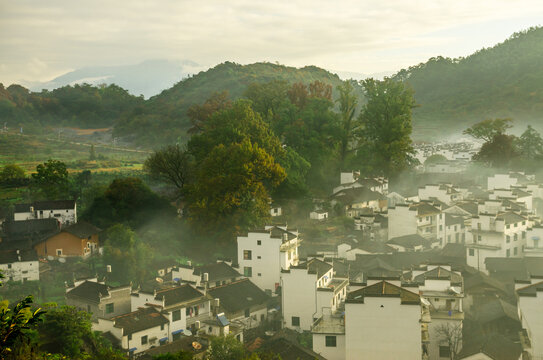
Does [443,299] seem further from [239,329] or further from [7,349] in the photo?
[7,349]

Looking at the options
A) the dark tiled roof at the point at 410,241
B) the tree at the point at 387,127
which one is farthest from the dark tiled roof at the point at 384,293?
the tree at the point at 387,127

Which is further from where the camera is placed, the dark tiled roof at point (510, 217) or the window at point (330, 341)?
the dark tiled roof at point (510, 217)

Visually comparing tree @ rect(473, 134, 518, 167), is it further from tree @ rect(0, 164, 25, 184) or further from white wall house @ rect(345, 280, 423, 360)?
tree @ rect(0, 164, 25, 184)

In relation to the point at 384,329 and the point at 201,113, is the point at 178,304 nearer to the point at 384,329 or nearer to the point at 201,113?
the point at 384,329

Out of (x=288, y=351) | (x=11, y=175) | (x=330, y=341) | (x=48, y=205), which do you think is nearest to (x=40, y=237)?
(x=48, y=205)

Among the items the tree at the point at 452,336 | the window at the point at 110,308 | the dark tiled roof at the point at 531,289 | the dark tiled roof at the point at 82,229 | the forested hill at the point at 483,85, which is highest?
the forested hill at the point at 483,85

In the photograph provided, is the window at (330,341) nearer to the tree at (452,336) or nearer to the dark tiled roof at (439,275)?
the tree at (452,336)

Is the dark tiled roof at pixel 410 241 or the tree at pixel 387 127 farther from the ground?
the tree at pixel 387 127
